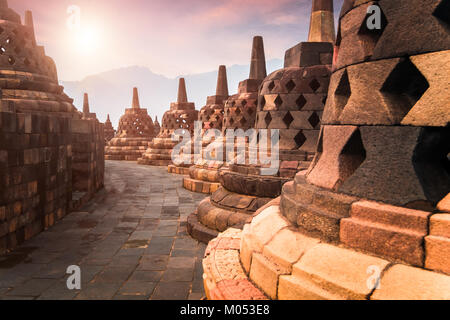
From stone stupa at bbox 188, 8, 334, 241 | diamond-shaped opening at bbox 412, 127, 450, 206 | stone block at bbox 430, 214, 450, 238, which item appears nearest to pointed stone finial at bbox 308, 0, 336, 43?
stone stupa at bbox 188, 8, 334, 241

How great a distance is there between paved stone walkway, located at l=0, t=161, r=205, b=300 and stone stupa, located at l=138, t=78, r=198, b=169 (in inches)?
331

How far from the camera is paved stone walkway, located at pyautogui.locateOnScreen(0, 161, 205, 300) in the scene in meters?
2.93

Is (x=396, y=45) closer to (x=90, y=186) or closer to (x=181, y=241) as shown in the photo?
(x=181, y=241)

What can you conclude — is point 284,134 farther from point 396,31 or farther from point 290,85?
point 396,31

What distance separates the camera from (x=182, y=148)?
13.1m

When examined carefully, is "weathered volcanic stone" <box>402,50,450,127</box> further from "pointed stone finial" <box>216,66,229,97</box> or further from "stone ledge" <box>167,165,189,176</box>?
"pointed stone finial" <box>216,66,229,97</box>

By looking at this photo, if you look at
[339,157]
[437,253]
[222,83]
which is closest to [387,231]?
[437,253]

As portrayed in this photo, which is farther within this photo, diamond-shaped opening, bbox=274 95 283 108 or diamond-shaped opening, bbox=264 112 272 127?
diamond-shaped opening, bbox=264 112 272 127

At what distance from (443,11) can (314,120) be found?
9.73ft

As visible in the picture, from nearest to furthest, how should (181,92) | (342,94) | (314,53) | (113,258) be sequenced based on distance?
1. (342,94)
2. (113,258)
3. (314,53)
4. (181,92)

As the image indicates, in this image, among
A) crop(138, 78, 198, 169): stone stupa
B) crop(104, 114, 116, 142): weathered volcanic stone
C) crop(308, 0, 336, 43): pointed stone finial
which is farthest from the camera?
crop(104, 114, 116, 142): weathered volcanic stone

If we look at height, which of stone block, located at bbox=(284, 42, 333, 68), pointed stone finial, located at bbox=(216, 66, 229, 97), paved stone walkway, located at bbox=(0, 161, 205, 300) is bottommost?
paved stone walkway, located at bbox=(0, 161, 205, 300)

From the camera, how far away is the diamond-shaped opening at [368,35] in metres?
1.87

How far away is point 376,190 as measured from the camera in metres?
1.71
